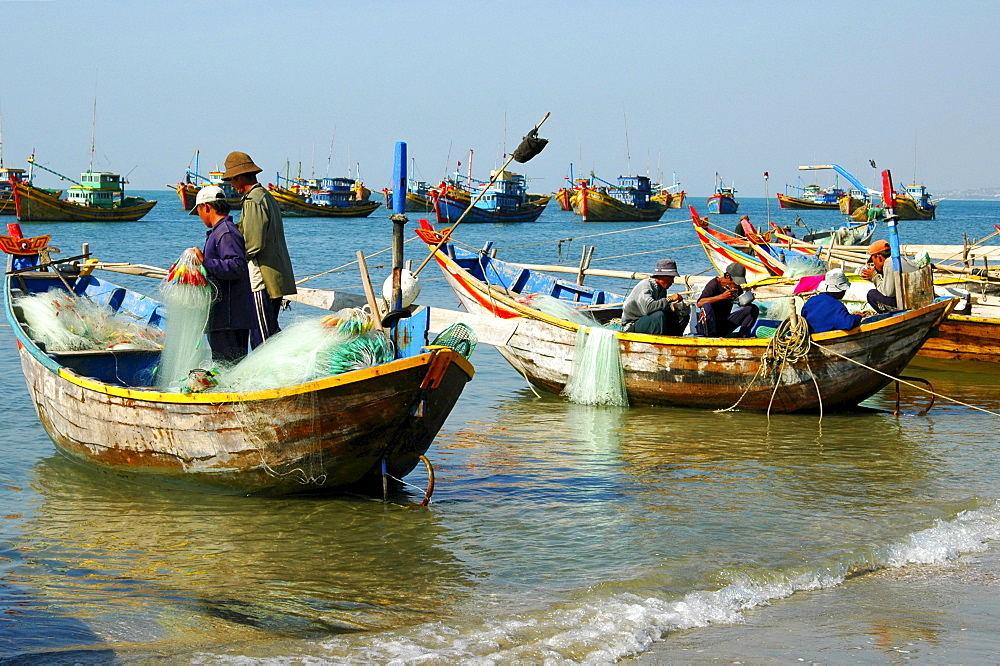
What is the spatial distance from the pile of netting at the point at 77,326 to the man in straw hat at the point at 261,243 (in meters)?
2.11

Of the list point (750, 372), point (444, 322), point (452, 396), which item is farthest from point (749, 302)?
point (452, 396)

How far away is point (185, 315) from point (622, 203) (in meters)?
71.9

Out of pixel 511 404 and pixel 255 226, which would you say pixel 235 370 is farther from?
pixel 511 404

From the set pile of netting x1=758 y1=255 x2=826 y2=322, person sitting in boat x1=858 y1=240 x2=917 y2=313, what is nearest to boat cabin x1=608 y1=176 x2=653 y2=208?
pile of netting x1=758 y1=255 x2=826 y2=322

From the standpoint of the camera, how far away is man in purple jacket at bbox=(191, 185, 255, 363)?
629 cm

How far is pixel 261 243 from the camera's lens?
21.0ft

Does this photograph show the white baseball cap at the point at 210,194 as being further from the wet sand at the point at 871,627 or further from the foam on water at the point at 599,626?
the wet sand at the point at 871,627

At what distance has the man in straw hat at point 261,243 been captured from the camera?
20.9ft

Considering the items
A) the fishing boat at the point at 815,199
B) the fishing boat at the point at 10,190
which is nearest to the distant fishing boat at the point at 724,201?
the fishing boat at the point at 815,199

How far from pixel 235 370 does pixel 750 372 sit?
17.5 feet

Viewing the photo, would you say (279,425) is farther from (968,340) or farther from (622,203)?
(622,203)

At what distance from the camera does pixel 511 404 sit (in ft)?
36.1

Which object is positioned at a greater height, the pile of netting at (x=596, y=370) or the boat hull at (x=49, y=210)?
the boat hull at (x=49, y=210)

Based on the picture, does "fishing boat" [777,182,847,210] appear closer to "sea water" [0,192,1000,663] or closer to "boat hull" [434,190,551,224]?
"boat hull" [434,190,551,224]
